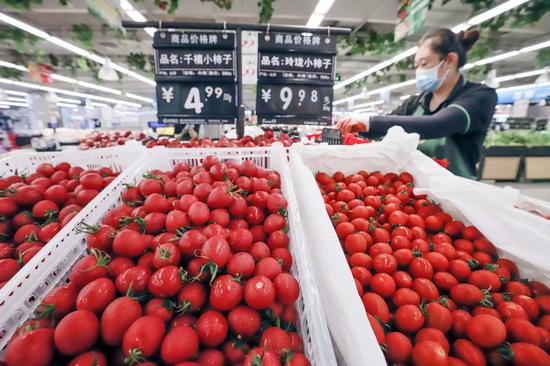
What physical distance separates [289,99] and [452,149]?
1.35 meters

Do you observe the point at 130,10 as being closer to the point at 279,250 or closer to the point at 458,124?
the point at 458,124

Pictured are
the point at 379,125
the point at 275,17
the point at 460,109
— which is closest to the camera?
the point at 460,109

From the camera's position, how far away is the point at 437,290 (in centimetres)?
80

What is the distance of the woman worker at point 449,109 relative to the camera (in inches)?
60.4

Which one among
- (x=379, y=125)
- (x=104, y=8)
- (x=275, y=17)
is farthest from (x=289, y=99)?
(x=275, y=17)

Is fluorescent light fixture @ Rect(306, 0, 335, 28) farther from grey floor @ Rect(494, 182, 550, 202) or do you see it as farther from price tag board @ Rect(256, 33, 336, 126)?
grey floor @ Rect(494, 182, 550, 202)

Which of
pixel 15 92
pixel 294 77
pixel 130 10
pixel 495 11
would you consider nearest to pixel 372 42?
pixel 495 11

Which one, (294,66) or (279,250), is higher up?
(294,66)

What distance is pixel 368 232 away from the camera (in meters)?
1.03

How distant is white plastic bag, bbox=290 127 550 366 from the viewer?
23.8 inches

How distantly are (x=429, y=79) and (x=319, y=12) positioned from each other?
14.0 feet

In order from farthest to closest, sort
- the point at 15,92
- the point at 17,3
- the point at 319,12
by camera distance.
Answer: the point at 15,92
the point at 319,12
the point at 17,3

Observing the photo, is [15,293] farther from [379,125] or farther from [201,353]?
[379,125]

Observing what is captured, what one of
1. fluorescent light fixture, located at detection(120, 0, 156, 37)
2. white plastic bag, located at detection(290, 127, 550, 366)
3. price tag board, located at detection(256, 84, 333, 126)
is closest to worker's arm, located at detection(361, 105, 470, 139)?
white plastic bag, located at detection(290, 127, 550, 366)
